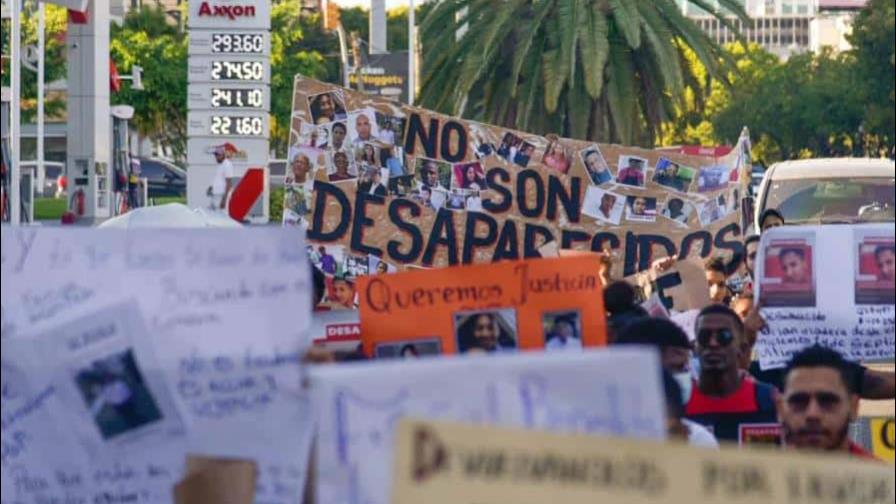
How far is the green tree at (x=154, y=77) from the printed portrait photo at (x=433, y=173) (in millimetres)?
47682

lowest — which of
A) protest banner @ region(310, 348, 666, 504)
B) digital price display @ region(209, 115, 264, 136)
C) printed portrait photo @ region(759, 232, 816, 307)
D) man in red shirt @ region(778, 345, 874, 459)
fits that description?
man in red shirt @ region(778, 345, 874, 459)

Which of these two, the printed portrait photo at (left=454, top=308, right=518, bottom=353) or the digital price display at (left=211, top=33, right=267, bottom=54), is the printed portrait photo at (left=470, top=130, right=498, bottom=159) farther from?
the digital price display at (left=211, top=33, right=267, bottom=54)

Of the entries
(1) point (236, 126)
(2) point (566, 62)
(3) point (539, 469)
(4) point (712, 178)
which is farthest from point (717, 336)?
(1) point (236, 126)

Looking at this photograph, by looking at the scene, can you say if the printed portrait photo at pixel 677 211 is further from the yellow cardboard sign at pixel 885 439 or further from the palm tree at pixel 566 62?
the palm tree at pixel 566 62

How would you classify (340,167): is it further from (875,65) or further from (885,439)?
(875,65)

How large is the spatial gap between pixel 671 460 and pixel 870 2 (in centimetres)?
3440

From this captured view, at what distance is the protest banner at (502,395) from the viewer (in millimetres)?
3396

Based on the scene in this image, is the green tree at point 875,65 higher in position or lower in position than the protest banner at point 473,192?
higher

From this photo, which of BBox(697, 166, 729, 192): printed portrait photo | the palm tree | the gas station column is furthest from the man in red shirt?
the gas station column

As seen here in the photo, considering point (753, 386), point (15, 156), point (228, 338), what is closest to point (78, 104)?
point (15, 156)

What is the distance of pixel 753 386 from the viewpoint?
704 cm

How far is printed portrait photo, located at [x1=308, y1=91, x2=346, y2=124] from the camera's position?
14398mm

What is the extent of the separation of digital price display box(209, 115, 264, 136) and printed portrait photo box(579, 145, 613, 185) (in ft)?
47.8

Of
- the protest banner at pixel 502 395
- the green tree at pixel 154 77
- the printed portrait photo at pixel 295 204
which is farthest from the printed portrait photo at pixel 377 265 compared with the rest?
the green tree at pixel 154 77
